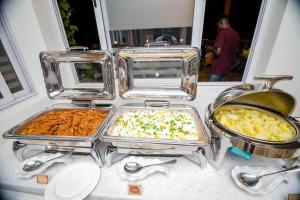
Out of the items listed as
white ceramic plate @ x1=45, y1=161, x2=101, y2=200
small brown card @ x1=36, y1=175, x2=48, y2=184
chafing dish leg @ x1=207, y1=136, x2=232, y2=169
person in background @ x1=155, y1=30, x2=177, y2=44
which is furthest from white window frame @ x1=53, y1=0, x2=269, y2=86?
small brown card @ x1=36, y1=175, x2=48, y2=184

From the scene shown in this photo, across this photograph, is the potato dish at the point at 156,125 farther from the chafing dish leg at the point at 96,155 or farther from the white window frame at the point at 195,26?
the white window frame at the point at 195,26

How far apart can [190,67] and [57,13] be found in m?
1.37

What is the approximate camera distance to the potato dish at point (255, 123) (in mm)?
738

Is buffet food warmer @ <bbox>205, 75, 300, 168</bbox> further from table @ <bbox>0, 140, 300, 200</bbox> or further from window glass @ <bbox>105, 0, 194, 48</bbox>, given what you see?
window glass @ <bbox>105, 0, 194, 48</bbox>

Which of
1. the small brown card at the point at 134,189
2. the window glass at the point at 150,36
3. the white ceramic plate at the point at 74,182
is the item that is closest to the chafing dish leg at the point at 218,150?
the small brown card at the point at 134,189

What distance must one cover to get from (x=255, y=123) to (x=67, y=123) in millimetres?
1166

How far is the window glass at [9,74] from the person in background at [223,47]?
2141 millimetres

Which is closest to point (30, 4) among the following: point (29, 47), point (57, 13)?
point (57, 13)

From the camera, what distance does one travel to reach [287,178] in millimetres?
751

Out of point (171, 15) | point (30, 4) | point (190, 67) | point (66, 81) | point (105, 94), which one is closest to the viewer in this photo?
point (190, 67)

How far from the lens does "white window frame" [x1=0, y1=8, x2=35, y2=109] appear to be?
44.9 inches

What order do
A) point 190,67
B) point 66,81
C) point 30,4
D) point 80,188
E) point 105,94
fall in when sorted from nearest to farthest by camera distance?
1. point 80,188
2. point 190,67
3. point 105,94
4. point 30,4
5. point 66,81

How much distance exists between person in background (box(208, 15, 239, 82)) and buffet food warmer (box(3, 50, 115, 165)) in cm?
149

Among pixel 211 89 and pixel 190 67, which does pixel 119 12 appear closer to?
pixel 190 67
